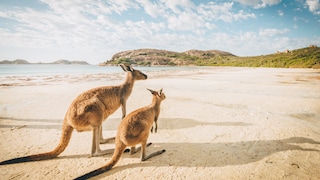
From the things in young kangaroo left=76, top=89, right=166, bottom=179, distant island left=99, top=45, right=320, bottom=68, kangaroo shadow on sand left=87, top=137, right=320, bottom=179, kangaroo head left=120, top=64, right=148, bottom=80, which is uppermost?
distant island left=99, top=45, right=320, bottom=68

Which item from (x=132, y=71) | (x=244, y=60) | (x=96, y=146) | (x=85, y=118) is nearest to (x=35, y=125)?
(x=96, y=146)

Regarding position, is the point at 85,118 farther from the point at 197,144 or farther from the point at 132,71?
the point at 197,144

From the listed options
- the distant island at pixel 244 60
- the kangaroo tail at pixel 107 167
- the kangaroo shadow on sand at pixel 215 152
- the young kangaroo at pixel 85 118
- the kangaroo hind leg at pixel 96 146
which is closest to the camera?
the kangaroo tail at pixel 107 167

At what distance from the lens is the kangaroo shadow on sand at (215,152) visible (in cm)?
350

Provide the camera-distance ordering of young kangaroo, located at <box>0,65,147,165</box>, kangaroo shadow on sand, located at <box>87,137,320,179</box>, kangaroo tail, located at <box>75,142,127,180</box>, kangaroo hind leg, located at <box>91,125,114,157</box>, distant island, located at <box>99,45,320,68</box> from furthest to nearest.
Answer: distant island, located at <box>99,45,320,68</box> → kangaroo hind leg, located at <box>91,125,114,157</box> → kangaroo shadow on sand, located at <box>87,137,320,179</box> → young kangaroo, located at <box>0,65,147,165</box> → kangaroo tail, located at <box>75,142,127,180</box>

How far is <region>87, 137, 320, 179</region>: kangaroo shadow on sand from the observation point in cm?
350

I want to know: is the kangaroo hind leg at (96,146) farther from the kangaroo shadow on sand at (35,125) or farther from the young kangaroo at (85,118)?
the kangaroo shadow on sand at (35,125)

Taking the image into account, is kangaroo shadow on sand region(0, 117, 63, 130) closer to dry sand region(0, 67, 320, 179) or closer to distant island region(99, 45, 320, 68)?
dry sand region(0, 67, 320, 179)

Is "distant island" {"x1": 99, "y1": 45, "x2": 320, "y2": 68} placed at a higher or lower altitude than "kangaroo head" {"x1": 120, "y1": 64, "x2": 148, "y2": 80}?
higher

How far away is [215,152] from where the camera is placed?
391 centimetres

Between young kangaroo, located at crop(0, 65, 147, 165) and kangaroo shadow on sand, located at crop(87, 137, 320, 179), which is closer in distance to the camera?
young kangaroo, located at crop(0, 65, 147, 165)

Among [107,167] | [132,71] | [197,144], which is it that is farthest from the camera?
[132,71]

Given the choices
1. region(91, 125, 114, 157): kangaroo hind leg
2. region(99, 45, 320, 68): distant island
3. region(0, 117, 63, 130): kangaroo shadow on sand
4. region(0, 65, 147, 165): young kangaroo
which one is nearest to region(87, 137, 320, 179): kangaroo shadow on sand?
region(91, 125, 114, 157): kangaroo hind leg

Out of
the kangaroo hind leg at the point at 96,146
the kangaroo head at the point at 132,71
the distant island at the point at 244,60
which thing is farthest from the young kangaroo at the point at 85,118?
the distant island at the point at 244,60
